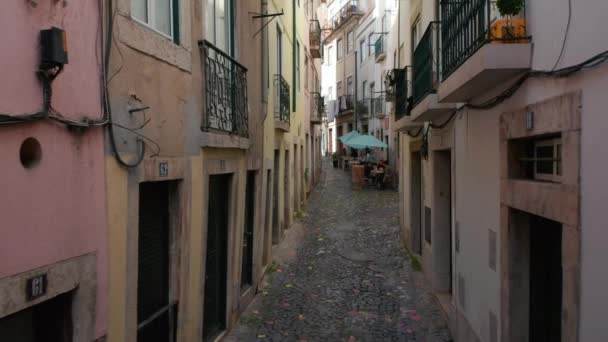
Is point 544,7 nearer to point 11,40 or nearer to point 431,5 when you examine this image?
point 11,40

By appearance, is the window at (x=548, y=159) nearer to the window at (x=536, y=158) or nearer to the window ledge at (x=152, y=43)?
the window at (x=536, y=158)

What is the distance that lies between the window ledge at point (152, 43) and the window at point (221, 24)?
1376 millimetres

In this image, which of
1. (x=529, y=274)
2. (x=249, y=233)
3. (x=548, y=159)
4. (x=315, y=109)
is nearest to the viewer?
(x=548, y=159)

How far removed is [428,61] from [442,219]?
275 centimetres

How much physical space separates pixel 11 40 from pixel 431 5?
744 cm

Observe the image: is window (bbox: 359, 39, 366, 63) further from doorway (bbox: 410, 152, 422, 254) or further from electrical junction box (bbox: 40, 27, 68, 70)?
electrical junction box (bbox: 40, 27, 68, 70)

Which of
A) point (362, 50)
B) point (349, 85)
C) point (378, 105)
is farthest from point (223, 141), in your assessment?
point (349, 85)

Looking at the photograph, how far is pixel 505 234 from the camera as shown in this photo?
4848 mm

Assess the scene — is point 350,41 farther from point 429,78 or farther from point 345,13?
point 429,78

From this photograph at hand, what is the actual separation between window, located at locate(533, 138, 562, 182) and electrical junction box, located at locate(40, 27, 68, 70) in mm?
3507

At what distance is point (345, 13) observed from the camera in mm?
35938

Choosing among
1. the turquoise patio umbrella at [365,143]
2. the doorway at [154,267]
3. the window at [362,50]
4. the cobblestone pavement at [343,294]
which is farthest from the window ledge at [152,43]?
the window at [362,50]

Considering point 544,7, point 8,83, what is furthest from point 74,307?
point 544,7

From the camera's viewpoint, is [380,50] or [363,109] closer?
[380,50]
